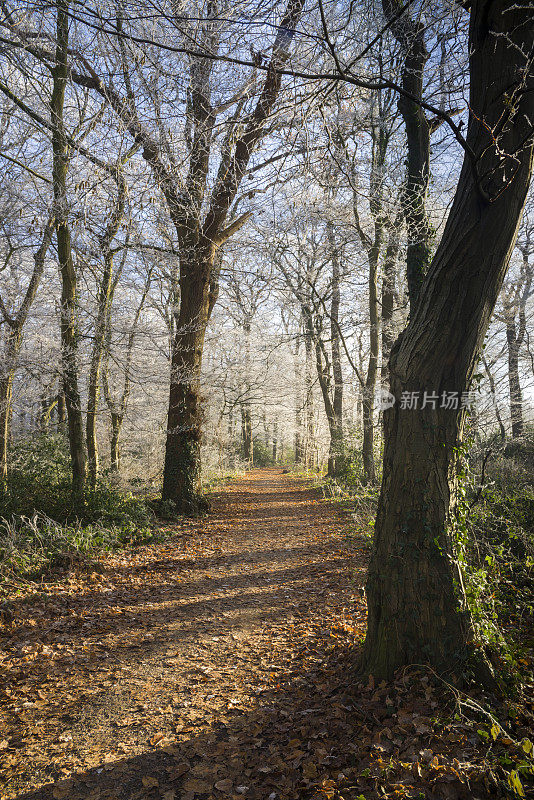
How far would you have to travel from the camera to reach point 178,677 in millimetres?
3703

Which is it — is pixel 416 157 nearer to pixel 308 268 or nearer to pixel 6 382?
pixel 6 382

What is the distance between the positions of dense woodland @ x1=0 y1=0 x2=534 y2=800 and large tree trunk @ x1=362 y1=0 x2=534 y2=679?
0.01 metres

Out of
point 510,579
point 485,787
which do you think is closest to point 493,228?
point 485,787

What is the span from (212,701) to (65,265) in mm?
7085

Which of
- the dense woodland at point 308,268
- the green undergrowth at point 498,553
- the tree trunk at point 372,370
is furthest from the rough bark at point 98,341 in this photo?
the tree trunk at point 372,370

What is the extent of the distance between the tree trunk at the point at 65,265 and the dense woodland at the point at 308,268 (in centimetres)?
5

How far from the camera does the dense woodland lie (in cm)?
291

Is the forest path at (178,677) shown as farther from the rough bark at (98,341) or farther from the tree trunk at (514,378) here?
the tree trunk at (514,378)

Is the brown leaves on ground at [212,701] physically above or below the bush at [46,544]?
below

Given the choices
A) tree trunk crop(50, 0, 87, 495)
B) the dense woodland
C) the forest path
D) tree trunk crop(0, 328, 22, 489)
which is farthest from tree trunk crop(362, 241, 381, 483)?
tree trunk crop(0, 328, 22, 489)

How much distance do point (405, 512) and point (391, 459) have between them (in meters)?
0.39

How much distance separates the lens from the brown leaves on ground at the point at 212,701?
98.2 inches

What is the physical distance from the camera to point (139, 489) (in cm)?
1054
